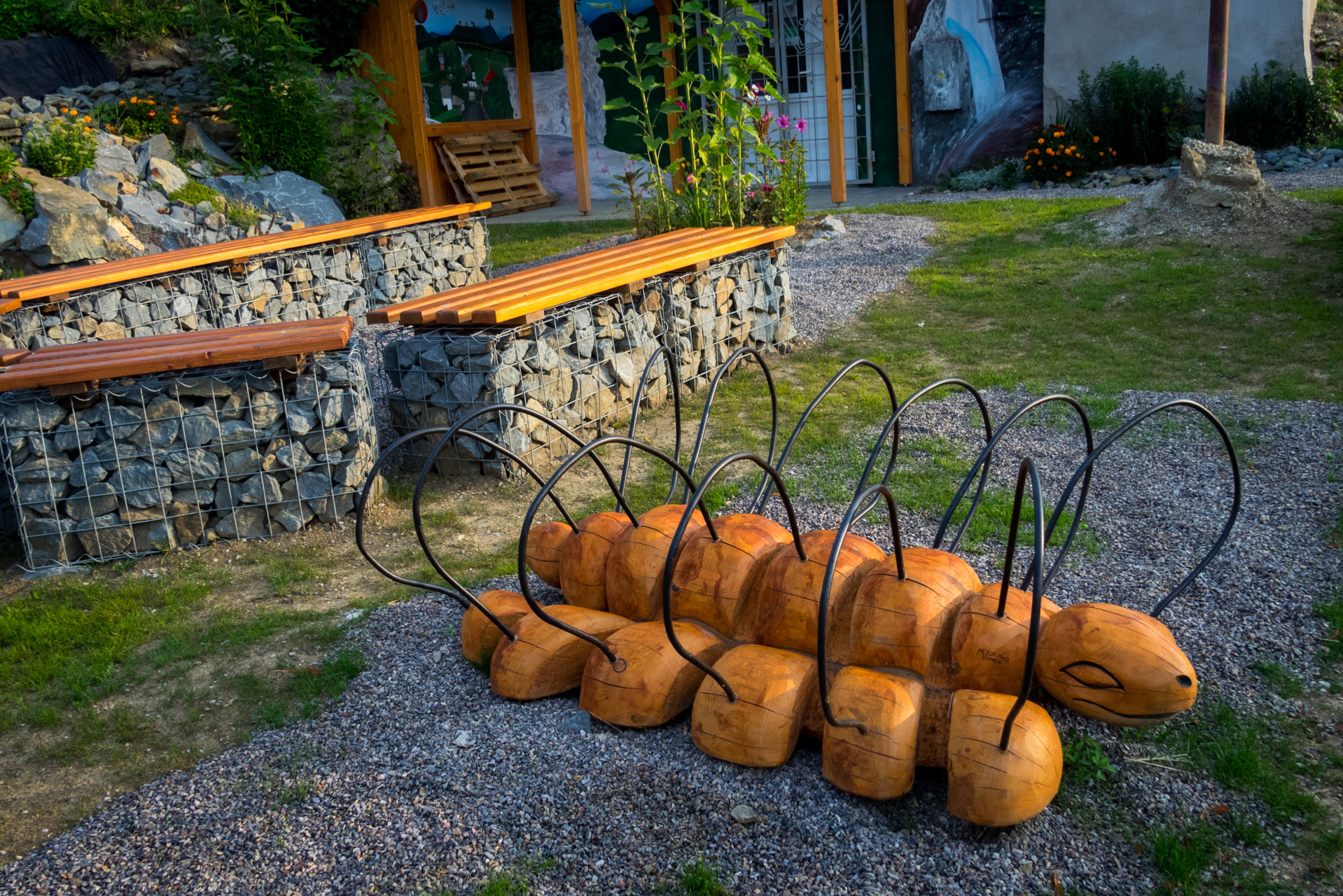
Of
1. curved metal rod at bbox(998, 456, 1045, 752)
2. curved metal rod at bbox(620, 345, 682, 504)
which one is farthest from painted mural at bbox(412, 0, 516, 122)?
curved metal rod at bbox(998, 456, 1045, 752)

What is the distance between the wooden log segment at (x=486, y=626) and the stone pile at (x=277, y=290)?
4399 mm

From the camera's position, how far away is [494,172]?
13.0 meters

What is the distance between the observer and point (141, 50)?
11.2 metres

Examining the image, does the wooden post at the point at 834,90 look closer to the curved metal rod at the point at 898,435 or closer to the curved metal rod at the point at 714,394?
the curved metal rod at the point at 714,394

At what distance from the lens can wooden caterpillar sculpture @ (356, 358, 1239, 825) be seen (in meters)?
2.07

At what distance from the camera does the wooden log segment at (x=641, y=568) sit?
2.70 metres

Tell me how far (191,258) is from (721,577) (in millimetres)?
5483

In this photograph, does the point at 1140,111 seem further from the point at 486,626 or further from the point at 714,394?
the point at 486,626

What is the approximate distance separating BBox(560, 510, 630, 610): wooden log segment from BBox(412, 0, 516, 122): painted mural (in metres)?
11.5

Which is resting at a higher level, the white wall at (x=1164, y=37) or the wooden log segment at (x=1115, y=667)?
the white wall at (x=1164, y=37)

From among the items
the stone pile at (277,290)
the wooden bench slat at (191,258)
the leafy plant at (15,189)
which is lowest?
the stone pile at (277,290)

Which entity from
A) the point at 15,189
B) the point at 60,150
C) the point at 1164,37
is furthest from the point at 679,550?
the point at 1164,37

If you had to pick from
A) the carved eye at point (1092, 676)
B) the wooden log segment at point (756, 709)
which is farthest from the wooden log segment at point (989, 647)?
the wooden log segment at point (756, 709)

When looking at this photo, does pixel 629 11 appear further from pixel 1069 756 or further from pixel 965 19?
pixel 1069 756
